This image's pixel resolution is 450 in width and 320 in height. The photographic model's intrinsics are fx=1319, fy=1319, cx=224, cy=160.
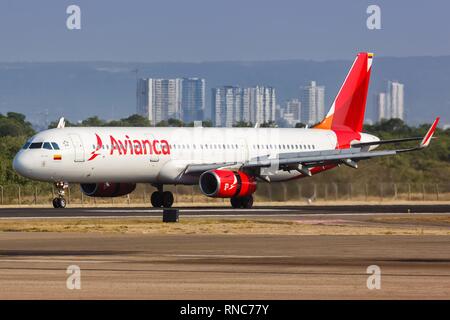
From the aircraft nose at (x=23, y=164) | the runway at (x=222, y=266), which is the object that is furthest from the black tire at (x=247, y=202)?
the runway at (x=222, y=266)

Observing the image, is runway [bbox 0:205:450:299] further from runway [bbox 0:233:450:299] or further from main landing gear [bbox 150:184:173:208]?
main landing gear [bbox 150:184:173:208]

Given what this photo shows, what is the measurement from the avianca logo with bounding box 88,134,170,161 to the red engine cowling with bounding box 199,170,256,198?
10.2ft

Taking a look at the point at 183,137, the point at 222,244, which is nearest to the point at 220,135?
the point at 183,137

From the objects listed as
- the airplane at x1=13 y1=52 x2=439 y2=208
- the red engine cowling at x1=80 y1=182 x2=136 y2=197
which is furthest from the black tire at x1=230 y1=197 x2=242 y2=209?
the red engine cowling at x1=80 y1=182 x2=136 y2=197

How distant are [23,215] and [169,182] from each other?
1233cm

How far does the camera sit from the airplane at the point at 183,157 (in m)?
64.9

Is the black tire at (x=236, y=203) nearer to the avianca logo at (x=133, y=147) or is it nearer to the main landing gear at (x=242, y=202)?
the main landing gear at (x=242, y=202)

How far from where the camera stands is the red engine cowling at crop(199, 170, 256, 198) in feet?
214

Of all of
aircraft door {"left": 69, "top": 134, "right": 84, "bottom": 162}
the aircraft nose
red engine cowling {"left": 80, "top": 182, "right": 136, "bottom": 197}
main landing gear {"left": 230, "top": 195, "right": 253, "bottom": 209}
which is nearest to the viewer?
the aircraft nose

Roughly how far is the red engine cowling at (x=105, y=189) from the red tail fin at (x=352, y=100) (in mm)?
15150

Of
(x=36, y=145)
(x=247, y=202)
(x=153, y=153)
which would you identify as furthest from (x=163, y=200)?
(x=36, y=145)

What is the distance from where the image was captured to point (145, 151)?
67438 mm
